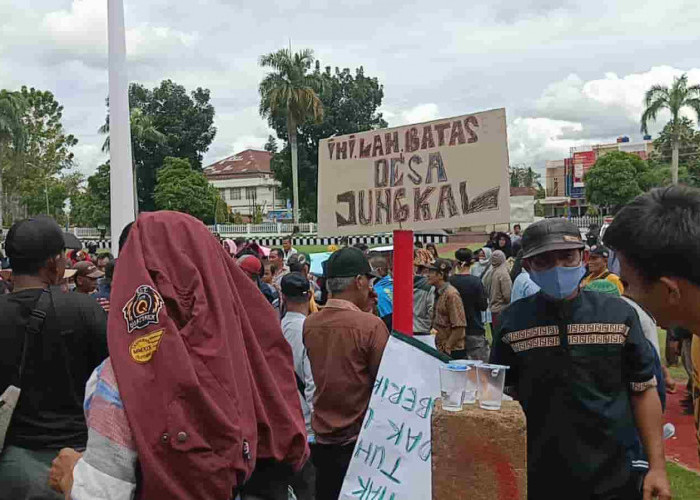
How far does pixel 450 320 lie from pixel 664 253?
5613 millimetres

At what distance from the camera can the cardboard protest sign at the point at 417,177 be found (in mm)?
4145

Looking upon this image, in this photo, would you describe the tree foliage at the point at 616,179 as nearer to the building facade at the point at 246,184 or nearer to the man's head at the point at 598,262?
the building facade at the point at 246,184

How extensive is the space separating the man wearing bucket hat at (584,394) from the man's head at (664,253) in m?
0.97

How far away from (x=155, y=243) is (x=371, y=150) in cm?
303

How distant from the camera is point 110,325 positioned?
1715mm

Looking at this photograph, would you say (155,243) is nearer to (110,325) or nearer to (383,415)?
(110,325)

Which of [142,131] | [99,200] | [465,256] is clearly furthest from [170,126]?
[465,256]

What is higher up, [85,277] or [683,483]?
[85,277]

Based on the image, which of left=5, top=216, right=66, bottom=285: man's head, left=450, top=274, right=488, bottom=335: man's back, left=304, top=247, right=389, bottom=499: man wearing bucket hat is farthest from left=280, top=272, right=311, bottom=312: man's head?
left=450, top=274, right=488, bottom=335: man's back

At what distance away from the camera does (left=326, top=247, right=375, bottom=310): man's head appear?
3.99m

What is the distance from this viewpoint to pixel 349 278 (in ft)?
13.1

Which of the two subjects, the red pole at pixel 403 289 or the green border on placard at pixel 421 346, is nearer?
the green border on placard at pixel 421 346

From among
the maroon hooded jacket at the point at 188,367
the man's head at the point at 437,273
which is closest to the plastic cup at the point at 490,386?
the maroon hooded jacket at the point at 188,367

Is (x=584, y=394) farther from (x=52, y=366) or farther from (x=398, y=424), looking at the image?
(x=52, y=366)
